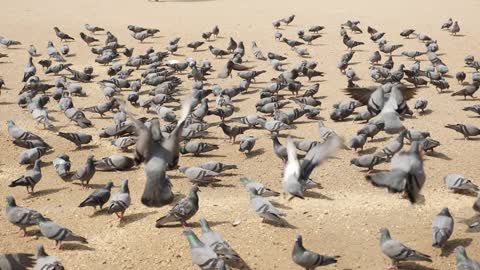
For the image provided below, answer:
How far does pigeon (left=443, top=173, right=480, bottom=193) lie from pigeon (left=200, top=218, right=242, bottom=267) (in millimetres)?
4358

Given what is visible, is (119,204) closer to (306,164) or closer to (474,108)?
(306,164)

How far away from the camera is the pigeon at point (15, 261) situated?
6.48 metres

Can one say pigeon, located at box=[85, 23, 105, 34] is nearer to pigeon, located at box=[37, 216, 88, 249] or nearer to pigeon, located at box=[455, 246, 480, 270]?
pigeon, located at box=[37, 216, 88, 249]

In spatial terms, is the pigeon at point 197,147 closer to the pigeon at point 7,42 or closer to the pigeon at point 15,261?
the pigeon at point 15,261

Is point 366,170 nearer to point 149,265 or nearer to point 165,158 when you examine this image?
point 149,265

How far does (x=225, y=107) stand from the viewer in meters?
14.8

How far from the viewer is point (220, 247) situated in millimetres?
7668

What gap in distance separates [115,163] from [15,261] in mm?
4820

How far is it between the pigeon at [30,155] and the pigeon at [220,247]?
5.31 m

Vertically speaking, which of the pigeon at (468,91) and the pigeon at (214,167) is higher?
the pigeon at (214,167)

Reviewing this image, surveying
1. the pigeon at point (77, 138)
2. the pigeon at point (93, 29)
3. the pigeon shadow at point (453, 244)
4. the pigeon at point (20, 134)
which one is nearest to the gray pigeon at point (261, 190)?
the pigeon shadow at point (453, 244)

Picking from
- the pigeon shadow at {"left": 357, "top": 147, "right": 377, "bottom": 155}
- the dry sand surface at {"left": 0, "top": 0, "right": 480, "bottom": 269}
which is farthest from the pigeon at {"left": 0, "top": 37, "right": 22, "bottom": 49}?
the pigeon shadow at {"left": 357, "top": 147, "right": 377, "bottom": 155}

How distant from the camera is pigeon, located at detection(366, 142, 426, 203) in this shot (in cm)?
620

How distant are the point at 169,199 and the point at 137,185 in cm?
458
